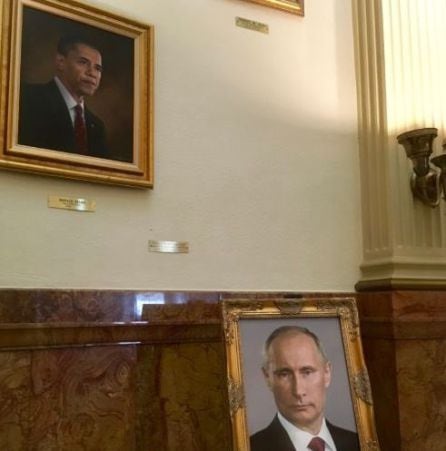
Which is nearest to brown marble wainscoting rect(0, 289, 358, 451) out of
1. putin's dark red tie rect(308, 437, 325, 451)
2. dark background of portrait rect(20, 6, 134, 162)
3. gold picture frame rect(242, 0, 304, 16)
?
putin's dark red tie rect(308, 437, 325, 451)

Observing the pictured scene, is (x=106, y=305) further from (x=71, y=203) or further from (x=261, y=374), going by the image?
(x=261, y=374)

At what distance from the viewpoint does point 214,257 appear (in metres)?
2.77

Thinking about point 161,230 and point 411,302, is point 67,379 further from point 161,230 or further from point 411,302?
Answer: point 411,302

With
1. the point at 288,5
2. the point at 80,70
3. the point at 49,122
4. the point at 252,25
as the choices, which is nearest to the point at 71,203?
the point at 49,122


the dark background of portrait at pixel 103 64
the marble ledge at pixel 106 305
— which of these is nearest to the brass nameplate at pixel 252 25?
the dark background of portrait at pixel 103 64

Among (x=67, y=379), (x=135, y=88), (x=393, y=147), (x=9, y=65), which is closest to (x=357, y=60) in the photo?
(x=393, y=147)

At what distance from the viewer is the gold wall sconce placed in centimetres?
299

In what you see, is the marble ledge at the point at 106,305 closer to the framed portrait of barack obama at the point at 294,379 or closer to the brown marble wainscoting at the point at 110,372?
the brown marble wainscoting at the point at 110,372

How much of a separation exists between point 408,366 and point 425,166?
3.51ft

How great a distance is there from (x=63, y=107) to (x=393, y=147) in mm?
1793

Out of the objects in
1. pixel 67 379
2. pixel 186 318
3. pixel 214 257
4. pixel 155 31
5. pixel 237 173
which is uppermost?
pixel 155 31

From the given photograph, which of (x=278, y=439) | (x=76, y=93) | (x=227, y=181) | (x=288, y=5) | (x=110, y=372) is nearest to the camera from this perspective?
(x=278, y=439)

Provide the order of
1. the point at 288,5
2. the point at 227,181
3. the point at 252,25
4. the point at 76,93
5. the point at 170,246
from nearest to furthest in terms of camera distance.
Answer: the point at 76,93 → the point at 170,246 → the point at 227,181 → the point at 252,25 → the point at 288,5

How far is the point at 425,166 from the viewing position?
3066 mm
